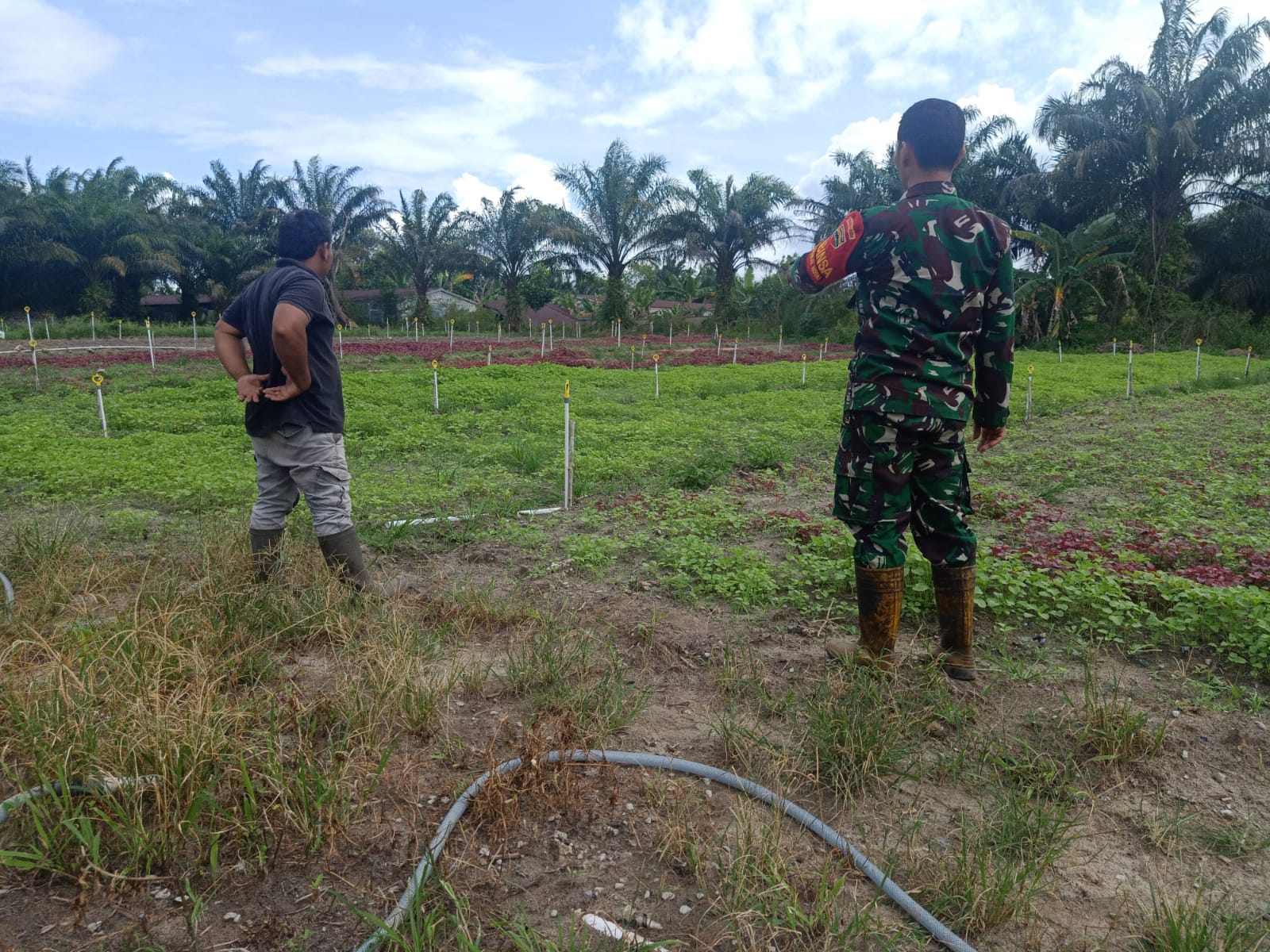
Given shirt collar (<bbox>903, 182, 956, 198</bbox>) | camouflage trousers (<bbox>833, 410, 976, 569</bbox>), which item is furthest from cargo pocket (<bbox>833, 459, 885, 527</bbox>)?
shirt collar (<bbox>903, 182, 956, 198</bbox>)

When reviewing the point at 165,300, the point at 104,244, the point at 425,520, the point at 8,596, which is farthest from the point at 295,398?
the point at 165,300

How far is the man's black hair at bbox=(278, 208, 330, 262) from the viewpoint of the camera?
3.68m

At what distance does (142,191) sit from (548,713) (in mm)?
51835

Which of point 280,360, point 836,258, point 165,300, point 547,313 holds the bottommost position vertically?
point 280,360

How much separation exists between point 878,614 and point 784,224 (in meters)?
34.0

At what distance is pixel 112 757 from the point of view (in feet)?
7.50

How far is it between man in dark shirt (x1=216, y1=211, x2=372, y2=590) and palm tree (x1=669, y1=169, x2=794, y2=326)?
3145 centimetres

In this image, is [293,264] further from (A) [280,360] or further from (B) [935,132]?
(B) [935,132]

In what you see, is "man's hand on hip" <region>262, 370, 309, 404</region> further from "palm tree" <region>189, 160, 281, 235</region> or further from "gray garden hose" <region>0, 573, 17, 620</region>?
"palm tree" <region>189, 160, 281, 235</region>

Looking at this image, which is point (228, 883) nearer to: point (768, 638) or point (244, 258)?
point (768, 638)

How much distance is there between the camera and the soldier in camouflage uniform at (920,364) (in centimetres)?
295

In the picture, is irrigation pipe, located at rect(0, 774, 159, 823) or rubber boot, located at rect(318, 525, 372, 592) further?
rubber boot, located at rect(318, 525, 372, 592)

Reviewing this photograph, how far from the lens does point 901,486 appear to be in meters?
3.03

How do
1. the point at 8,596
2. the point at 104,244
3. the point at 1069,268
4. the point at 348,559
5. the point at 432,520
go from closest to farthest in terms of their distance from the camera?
the point at 8,596, the point at 348,559, the point at 432,520, the point at 1069,268, the point at 104,244
